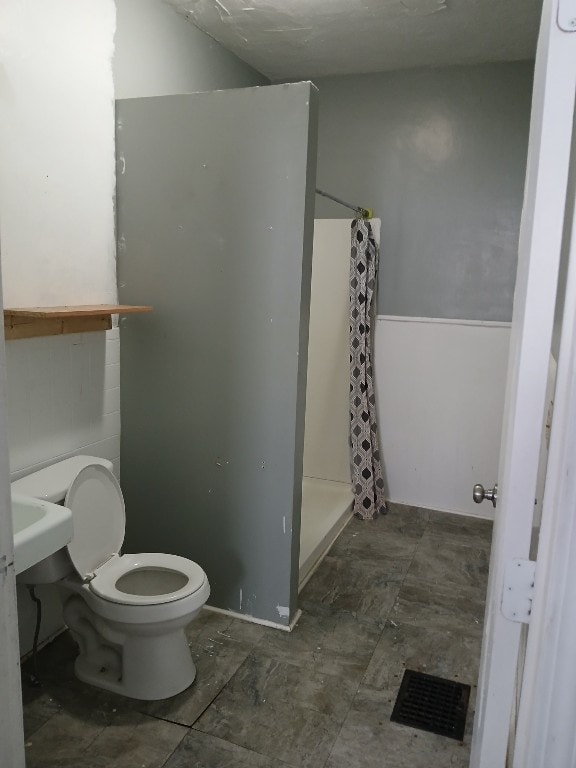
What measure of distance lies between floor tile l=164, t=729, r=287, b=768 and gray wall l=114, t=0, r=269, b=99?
235 cm

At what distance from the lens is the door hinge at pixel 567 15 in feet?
2.40

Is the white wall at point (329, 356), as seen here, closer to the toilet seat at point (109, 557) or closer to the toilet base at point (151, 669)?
the toilet seat at point (109, 557)

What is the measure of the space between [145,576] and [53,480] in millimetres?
508

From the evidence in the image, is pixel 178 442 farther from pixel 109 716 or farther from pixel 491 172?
pixel 491 172

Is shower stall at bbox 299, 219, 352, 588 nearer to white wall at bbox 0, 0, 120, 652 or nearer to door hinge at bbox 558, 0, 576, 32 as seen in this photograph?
white wall at bbox 0, 0, 120, 652

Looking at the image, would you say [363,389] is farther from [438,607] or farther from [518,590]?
[518,590]

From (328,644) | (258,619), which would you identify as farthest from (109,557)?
(328,644)

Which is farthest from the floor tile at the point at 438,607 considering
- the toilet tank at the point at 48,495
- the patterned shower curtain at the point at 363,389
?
the toilet tank at the point at 48,495

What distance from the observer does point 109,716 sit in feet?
6.38

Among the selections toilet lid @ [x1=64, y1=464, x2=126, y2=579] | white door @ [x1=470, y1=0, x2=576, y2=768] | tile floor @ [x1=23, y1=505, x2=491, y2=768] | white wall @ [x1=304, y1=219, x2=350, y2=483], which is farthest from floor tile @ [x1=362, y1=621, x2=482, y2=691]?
white wall @ [x1=304, y1=219, x2=350, y2=483]

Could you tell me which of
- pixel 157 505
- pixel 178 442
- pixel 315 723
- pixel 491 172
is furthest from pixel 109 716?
pixel 491 172

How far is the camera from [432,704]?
2033 millimetres

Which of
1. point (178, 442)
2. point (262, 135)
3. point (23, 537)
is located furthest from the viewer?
point (178, 442)

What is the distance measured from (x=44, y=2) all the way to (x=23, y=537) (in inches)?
67.6
